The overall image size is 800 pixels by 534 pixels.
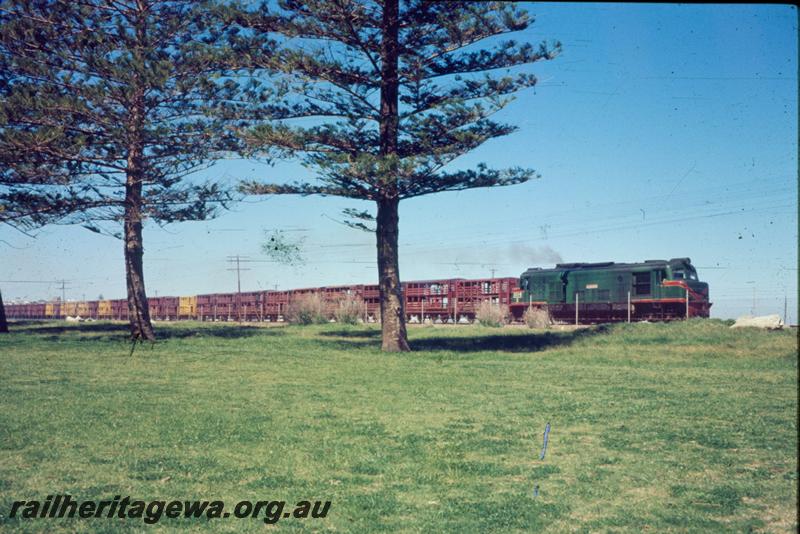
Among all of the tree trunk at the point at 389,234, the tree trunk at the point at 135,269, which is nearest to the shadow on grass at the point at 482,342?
the tree trunk at the point at 389,234

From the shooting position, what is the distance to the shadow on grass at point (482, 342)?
21.8 metres

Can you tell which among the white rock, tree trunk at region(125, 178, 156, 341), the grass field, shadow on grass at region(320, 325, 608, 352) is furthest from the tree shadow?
the white rock

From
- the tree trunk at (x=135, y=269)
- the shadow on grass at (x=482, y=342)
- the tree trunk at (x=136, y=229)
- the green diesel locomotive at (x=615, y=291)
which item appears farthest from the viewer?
the green diesel locomotive at (x=615, y=291)

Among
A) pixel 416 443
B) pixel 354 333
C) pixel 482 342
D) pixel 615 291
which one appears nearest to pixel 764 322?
pixel 482 342

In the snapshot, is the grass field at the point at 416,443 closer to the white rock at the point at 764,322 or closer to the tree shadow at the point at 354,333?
the white rock at the point at 764,322

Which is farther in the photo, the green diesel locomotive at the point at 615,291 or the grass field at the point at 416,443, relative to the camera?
the green diesel locomotive at the point at 615,291

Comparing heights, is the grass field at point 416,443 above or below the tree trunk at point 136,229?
below

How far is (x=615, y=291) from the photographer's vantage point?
35312mm

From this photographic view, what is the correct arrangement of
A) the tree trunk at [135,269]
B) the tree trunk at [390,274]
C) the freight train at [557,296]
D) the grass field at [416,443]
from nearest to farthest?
the grass field at [416,443]
the tree trunk at [390,274]
the tree trunk at [135,269]
the freight train at [557,296]

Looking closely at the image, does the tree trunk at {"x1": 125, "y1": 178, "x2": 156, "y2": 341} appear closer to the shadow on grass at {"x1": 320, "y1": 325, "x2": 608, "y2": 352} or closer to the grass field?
the shadow on grass at {"x1": 320, "y1": 325, "x2": 608, "y2": 352}

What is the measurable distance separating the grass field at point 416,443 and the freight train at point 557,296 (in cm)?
1825

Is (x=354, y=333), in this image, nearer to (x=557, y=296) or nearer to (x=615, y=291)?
(x=557, y=296)

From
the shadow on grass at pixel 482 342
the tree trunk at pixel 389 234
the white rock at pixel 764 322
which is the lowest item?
the shadow on grass at pixel 482 342

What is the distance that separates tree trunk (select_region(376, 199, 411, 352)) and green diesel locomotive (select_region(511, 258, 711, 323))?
53.4ft
